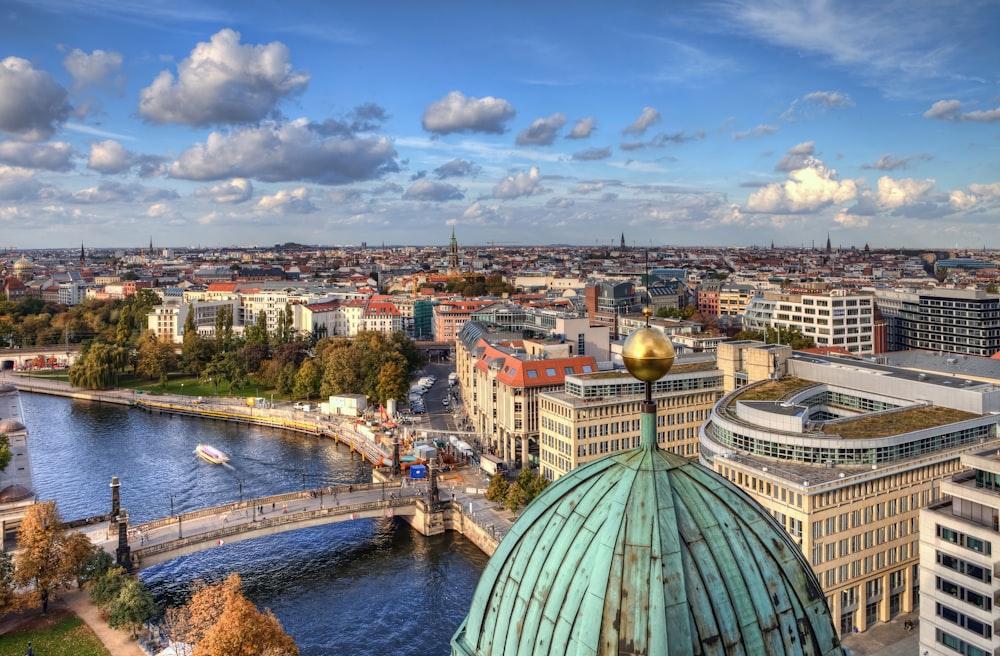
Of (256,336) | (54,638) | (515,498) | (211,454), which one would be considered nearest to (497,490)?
(515,498)

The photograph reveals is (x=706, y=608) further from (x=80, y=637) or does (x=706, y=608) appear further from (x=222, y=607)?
(x=80, y=637)

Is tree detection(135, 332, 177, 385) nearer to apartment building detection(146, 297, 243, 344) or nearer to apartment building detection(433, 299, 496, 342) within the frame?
apartment building detection(146, 297, 243, 344)

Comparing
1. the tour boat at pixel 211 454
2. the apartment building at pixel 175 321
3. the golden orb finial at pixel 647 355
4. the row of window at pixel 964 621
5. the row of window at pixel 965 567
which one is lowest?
the tour boat at pixel 211 454

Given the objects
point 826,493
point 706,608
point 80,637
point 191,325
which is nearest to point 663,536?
point 706,608

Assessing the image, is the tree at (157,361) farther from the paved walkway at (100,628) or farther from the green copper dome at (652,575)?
the green copper dome at (652,575)

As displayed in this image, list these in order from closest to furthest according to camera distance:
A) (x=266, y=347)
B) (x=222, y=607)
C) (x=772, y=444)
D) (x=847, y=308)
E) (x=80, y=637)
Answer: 1. (x=222, y=607)
2. (x=80, y=637)
3. (x=772, y=444)
4. (x=847, y=308)
5. (x=266, y=347)

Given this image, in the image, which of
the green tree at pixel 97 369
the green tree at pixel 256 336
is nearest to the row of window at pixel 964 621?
the green tree at pixel 256 336
